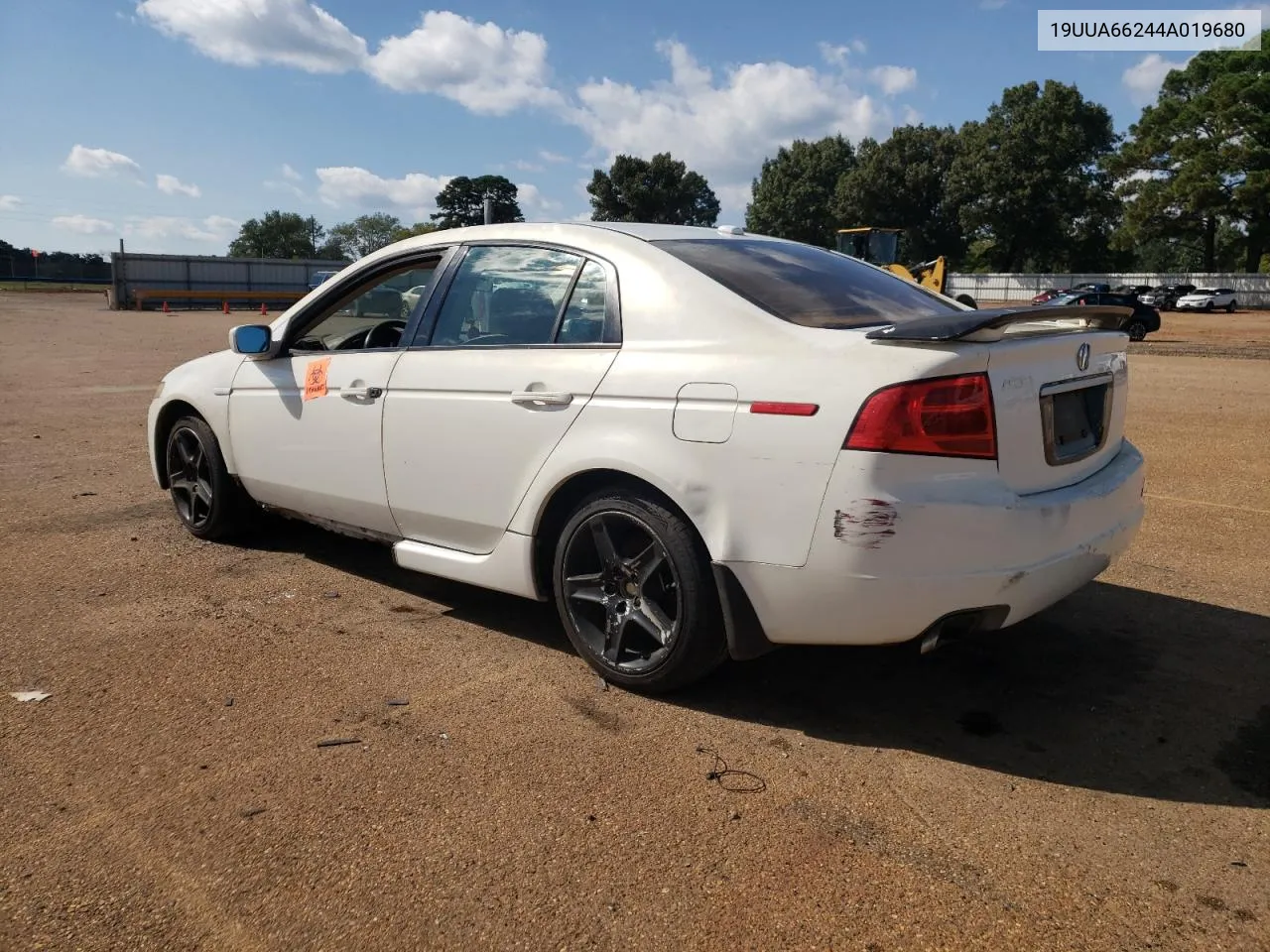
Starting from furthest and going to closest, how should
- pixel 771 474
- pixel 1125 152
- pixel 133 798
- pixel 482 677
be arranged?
pixel 1125 152, pixel 482 677, pixel 771 474, pixel 133 798

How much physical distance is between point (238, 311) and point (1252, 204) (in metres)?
54.0

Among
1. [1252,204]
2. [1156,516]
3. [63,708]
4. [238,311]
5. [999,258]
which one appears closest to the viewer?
[63,708]

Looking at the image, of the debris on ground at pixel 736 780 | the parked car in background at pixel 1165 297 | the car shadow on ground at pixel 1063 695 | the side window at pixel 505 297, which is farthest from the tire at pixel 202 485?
the parked car in background at pixel 1165 297

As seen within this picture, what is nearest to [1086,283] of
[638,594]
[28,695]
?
[638,594]

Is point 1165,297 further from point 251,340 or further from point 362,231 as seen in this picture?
point 362,231

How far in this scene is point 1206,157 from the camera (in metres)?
57.7

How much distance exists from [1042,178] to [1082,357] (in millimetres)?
67077

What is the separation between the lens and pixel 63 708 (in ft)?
11.1

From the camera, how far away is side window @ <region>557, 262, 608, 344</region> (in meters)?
3.64

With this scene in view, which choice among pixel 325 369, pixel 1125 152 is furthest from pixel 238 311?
pixel 1125 152

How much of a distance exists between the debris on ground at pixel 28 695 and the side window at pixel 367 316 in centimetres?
190

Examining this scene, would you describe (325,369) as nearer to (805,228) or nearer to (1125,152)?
(1125,152)

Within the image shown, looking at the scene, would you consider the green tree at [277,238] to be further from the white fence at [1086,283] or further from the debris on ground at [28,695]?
the debris on ground at [28,695]

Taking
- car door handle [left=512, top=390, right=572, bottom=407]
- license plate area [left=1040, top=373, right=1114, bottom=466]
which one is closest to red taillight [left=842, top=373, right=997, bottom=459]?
license plate area [left=1040, top=373, right=1114, bottom=466]
